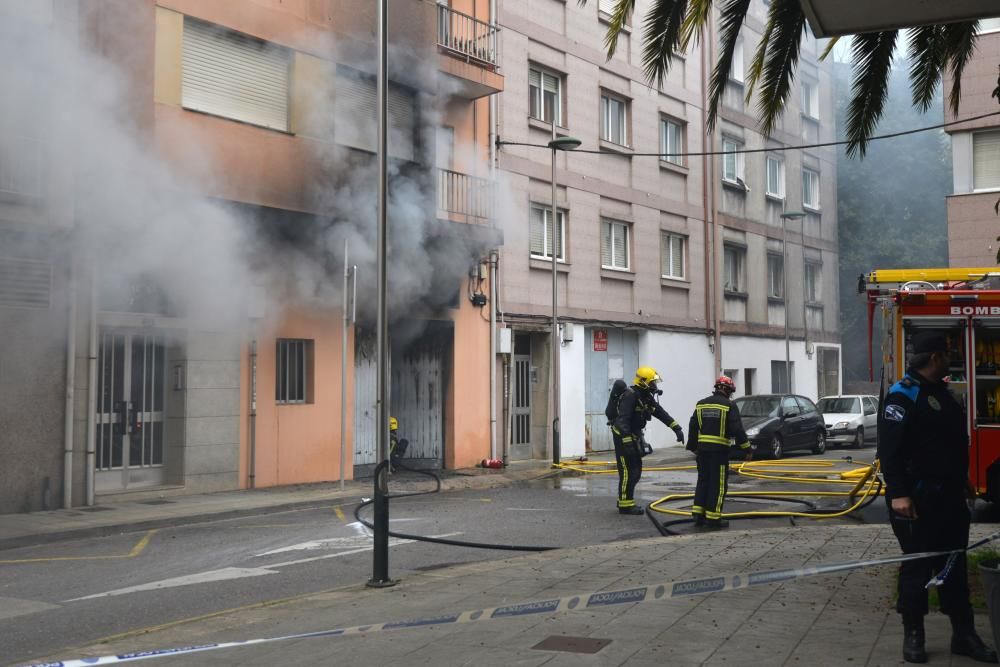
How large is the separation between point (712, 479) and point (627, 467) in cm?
154

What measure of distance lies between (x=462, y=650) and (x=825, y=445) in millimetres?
18540

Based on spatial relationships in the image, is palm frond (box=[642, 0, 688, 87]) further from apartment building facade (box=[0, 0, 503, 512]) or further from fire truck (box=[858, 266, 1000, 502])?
apartment building facade (box=[0, 0, 503, 512])

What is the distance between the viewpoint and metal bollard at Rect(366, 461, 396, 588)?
701cm

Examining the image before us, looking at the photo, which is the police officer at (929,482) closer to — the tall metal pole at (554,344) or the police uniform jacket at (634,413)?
the police uniform jacket at (634,413)

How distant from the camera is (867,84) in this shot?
7207 millimetres

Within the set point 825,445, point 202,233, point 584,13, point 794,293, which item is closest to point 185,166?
point 202,233

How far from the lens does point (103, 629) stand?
630 cm

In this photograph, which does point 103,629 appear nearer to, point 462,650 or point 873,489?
point 462,650

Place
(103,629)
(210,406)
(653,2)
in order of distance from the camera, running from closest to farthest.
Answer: (103,629) < (653,2) < (210,406)

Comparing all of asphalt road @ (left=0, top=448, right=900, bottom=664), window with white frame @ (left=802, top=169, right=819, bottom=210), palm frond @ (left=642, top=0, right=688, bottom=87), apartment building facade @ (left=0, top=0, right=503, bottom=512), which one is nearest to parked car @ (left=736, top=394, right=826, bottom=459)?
apartment building facade @ (left=0, top=0, right=503, bottom=512)

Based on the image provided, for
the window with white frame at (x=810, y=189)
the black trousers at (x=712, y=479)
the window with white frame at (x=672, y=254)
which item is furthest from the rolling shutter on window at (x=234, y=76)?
the window with white frame at (x=810, y=189)

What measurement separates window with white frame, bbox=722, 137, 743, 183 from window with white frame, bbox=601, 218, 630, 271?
535cm

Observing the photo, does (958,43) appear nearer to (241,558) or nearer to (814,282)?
(241,558)

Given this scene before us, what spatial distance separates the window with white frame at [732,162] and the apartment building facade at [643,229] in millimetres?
83
